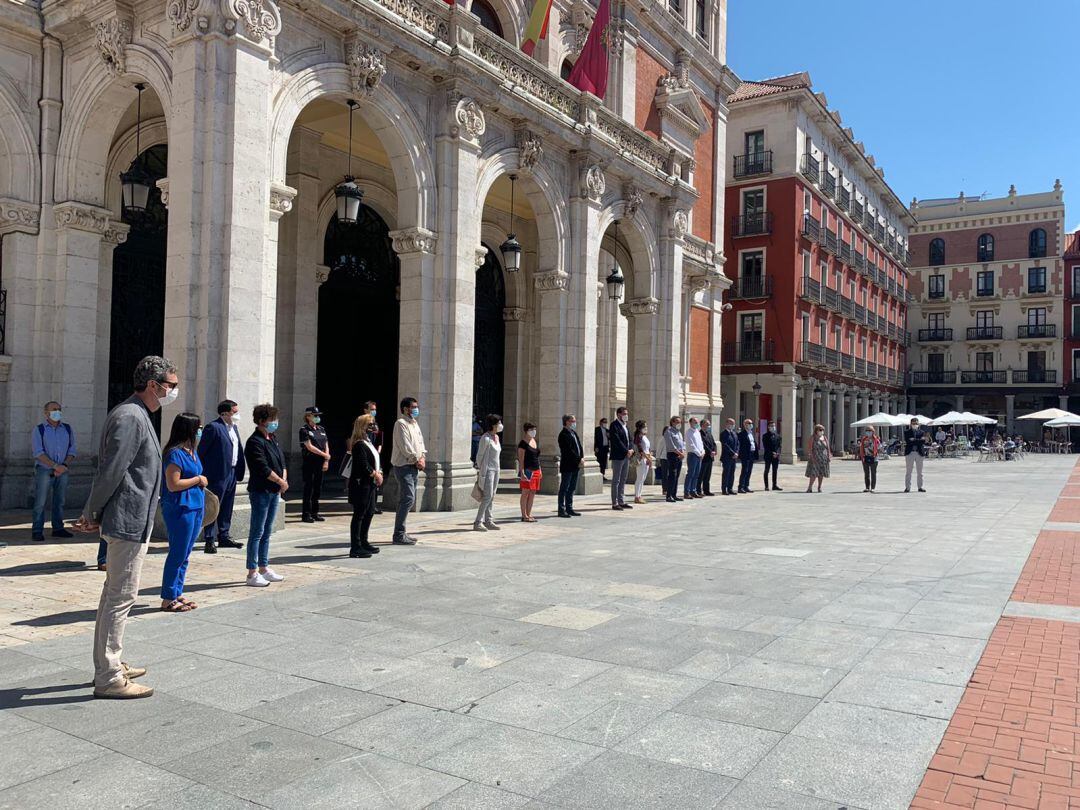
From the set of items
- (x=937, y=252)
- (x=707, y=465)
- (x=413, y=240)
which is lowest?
(x=707, y=465)

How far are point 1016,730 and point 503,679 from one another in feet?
9.13

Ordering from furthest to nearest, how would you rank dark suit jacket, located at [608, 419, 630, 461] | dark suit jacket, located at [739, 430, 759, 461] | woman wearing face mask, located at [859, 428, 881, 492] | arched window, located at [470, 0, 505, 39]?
woman wearing face mask, located at [859, 428, 881, 492]
dark suit jacket, located at [739, 430, 759, 461]
arched window, located at [470, 0, 505, 39]
dark suit jacket, located at [608, 419, 630, 461]

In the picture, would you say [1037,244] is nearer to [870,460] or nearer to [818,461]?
[870,460]

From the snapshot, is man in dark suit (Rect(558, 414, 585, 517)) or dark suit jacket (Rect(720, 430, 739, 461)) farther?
dark suit jacket (Rect(720, 430, 739, 461))

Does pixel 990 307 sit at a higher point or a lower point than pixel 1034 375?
higher

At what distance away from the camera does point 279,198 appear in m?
10.7

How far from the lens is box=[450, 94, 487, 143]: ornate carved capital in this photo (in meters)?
13.6

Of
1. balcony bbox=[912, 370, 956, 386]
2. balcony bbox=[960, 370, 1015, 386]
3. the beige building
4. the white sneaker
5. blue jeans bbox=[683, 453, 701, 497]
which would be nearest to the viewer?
the white sneaker

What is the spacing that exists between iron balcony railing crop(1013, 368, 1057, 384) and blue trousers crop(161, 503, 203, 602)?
66695mm

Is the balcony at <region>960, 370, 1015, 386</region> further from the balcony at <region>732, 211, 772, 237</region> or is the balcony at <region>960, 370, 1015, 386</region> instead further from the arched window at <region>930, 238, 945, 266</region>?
the balcony at <region>732, 211, 772, 237</region>

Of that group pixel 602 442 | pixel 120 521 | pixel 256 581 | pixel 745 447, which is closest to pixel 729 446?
pixel 745 447

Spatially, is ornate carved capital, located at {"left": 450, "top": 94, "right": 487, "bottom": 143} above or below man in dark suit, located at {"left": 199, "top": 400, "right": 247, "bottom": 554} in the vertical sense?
above

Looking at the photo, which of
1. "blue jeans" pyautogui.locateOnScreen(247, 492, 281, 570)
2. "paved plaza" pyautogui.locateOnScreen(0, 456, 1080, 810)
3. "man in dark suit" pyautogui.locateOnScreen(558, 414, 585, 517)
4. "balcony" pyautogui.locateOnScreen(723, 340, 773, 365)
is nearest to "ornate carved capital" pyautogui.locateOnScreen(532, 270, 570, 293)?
"man in dark suit" pyautogui.locateOnScreen(558, 414, 585, 517)

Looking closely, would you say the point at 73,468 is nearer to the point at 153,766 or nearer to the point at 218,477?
the point at 218,477
